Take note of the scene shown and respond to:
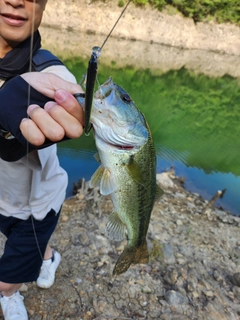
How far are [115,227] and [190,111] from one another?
13309mm

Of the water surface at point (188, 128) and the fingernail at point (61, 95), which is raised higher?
the fingernail at point (61, 95)

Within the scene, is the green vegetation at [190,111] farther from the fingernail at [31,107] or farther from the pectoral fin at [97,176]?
the fingernail at [31,107]

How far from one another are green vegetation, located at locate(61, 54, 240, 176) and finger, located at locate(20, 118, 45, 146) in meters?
8.16

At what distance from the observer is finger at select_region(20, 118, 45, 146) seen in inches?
48.0

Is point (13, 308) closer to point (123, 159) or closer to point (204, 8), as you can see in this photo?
point (123, 159)

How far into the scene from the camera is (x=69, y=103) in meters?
1.23

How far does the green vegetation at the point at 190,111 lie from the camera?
10022mm

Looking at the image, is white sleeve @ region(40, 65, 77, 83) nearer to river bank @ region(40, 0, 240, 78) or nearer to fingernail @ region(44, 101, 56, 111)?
fingernail @ region(44, 101, 56, 111)

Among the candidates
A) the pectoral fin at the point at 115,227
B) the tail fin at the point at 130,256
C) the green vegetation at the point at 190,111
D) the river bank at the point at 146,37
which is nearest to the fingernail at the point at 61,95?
the pectoral fin at the point at 115,227

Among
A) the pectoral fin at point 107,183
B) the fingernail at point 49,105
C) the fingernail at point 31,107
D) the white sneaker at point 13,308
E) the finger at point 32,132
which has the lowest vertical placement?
the white sneaker at point 13,308

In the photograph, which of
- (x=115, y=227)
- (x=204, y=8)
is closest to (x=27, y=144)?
(x=115, y=227)

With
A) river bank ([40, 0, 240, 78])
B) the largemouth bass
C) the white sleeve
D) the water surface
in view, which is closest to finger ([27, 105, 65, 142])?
the largemouth bass

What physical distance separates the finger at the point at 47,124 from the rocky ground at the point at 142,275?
2.23m

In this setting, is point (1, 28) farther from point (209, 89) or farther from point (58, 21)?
point (58, 21)
